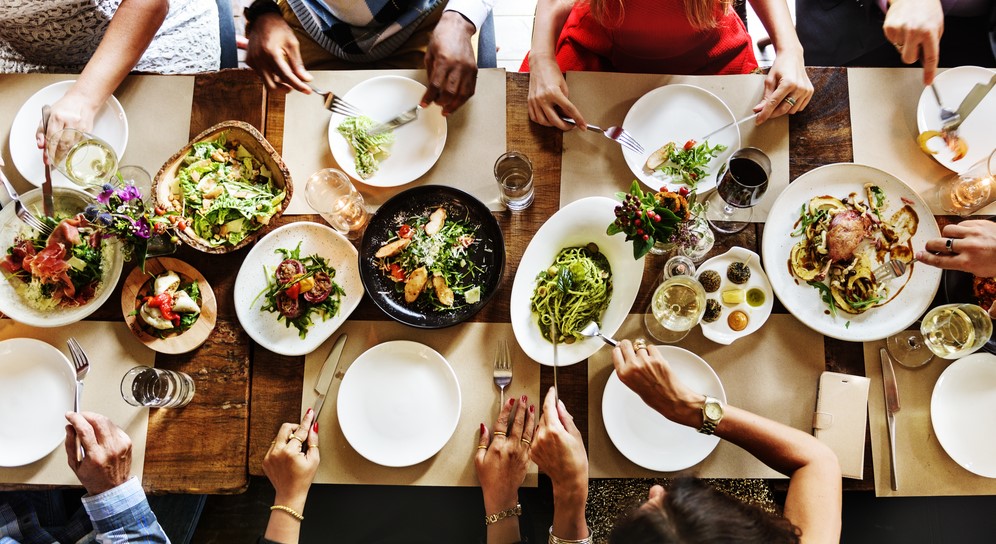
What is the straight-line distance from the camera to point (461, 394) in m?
1.74

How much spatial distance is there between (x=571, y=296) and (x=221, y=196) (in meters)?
1.17

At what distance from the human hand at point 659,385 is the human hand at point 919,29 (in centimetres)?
136

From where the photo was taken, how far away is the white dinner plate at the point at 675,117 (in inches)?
72.2

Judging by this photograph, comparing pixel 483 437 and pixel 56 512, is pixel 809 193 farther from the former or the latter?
pixel 56 512

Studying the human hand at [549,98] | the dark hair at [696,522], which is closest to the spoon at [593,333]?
the dark hair at [696,522]

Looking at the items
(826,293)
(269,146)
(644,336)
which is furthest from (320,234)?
(826,293)

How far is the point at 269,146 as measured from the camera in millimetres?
1729

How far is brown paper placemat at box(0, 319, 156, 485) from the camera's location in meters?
1.72

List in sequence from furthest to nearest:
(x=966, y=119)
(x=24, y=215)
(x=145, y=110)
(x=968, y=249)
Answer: (x=145, y=110), (x=966, y=119), (x=24, y=215), (x=968, y=249)

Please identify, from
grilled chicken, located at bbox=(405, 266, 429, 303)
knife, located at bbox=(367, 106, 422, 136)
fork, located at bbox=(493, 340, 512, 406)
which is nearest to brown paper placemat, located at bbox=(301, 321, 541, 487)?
fork, located at bbox=(493, 340, 512, 406)

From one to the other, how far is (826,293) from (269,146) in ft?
6.07

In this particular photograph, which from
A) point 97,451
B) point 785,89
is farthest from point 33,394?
point 785,89

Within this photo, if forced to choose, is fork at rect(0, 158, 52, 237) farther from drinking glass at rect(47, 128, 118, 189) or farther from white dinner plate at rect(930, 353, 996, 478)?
white dinner plate at rect(930, 353, 996, 478)

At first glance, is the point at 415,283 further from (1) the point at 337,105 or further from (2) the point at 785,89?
(2) the point at 785,89
